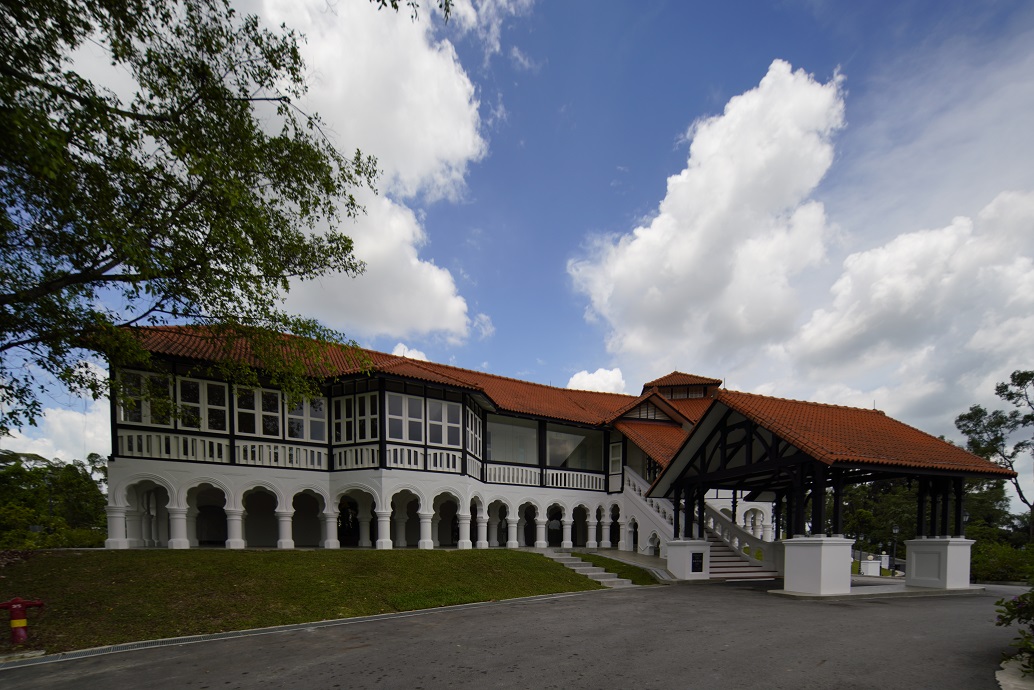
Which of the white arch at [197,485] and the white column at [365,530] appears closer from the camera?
the white arch at [197,485]

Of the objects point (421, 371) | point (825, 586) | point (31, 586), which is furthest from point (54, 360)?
point (825, 586)

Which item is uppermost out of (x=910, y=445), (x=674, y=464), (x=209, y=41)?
(x=209, y=41)

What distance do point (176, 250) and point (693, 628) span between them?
1186cm

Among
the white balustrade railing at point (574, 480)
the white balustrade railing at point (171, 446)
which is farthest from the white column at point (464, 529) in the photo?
the white balustrade railing at point (171, 446)

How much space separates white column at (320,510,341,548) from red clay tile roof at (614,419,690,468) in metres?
12.0

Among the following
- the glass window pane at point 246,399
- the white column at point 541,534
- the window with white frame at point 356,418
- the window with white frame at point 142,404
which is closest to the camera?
the window with white frame at point 142,404

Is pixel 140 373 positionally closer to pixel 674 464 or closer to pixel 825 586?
pixel 674 464

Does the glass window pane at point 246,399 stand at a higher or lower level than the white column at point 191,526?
higher

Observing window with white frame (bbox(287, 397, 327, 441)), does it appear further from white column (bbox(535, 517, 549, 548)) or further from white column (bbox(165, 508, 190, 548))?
white column (bbox(535, 517, 549, 548))

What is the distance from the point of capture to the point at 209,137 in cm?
1021

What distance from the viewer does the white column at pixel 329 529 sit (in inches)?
719

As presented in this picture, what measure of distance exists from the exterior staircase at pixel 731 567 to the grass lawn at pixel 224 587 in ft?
15.7

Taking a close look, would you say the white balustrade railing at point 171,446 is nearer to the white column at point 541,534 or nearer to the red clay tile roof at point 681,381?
the white column at point 541,534

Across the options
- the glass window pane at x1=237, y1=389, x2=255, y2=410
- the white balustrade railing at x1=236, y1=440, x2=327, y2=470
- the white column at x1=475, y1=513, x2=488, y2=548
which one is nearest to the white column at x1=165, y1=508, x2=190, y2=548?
the white balustrade railing at x1=236, y1=440, x2=327, y2=470
